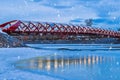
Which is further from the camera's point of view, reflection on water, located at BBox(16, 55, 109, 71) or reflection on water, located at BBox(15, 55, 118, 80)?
reflection on water, located at BBox(16, 55, 109, 71)

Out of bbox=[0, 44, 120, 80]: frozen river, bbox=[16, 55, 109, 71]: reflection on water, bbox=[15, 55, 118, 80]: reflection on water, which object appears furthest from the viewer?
bbox=[16, 55, 109, 71]: reflection on water

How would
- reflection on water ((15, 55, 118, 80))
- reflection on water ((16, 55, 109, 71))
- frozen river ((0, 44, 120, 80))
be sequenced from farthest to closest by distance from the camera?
reflection on water ((16, 55, 109, 71))
reflection on water ((15, 55, 118, 80))
frozen river ((0, 44, 120, 80))

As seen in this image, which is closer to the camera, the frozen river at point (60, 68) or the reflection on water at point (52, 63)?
the frozen river at point (60, 68)

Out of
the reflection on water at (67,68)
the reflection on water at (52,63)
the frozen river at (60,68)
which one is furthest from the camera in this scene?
the reflection on water at (52,63)

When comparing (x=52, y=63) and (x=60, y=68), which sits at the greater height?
(x=60, y=68)

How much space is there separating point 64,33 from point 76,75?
86.9 metres

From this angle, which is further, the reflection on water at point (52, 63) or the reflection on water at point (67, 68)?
the reflection on water at point (52, 63)

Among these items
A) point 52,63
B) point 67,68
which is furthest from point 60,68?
point 52,63

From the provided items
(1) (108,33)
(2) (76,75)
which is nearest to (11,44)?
(2) (76,75)

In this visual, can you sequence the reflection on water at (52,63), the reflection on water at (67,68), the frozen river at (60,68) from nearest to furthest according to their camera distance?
the frozen river at (60,68) → the reflection on water at (67,68) → the reflection on water at (52,63)

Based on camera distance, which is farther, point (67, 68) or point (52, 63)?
point (52, 63)

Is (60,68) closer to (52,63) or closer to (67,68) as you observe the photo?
(67,68)

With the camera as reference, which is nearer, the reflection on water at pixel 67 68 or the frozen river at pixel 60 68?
the frozen river at pixel 60 68

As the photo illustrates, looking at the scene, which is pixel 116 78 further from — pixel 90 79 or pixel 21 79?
pixel 21 79
